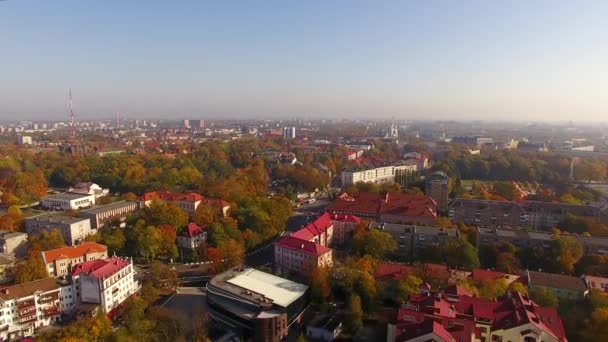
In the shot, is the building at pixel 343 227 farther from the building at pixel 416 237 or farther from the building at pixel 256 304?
the building at pixel 256 304

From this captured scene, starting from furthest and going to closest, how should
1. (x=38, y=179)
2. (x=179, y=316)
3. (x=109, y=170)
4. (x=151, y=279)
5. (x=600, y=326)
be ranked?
1. (x=109, y=170)
2. (x=38, y=179)
3. (x=151, y=279)
4. (x=179, y=316)
5. (x=600, y=326)

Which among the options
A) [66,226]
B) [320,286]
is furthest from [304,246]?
[66,226]

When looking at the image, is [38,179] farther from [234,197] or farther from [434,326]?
[434,326]

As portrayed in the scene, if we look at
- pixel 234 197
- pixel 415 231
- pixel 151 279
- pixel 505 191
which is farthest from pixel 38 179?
pixel 505 191

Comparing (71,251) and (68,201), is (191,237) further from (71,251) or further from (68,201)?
(68,201)

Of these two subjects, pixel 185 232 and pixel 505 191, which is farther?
pixel 505 191

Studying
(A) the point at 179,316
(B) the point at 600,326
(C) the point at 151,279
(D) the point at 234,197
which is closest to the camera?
(B) the point at 600,326
